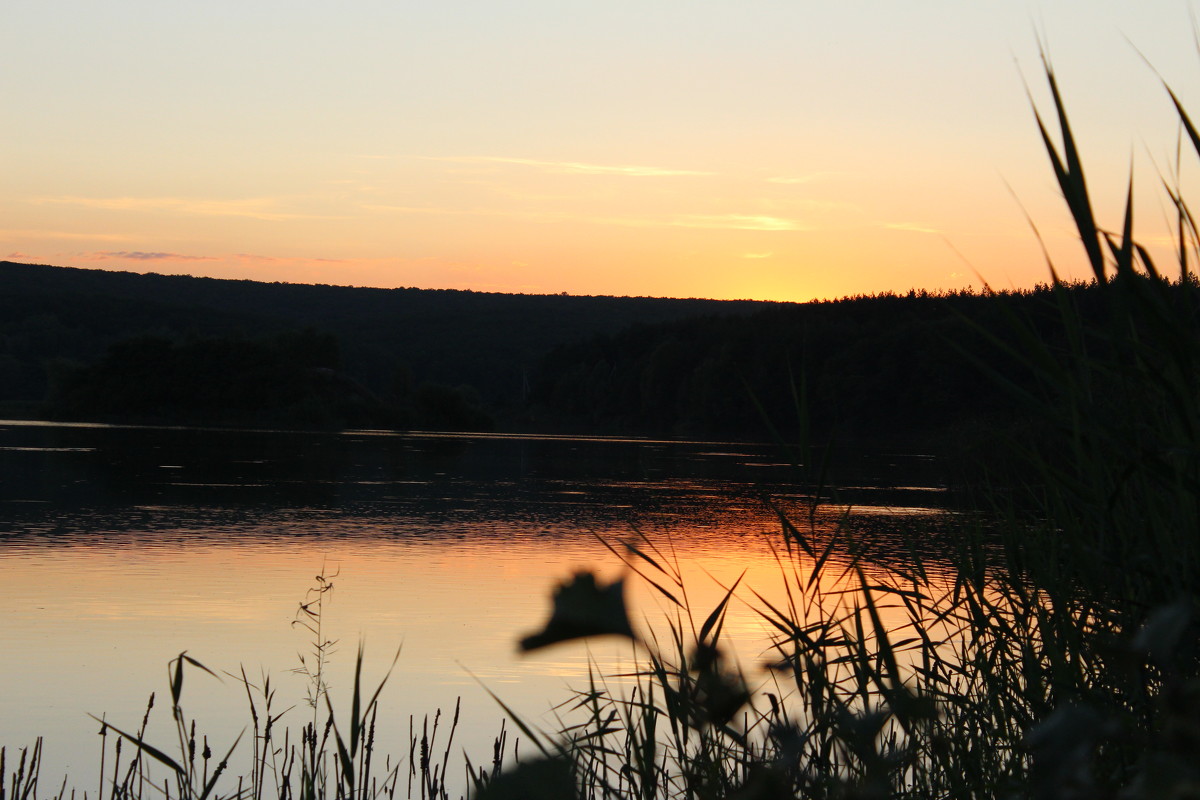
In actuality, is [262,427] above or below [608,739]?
below

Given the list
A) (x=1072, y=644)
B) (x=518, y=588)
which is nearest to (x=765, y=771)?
(x=1072, y=644)

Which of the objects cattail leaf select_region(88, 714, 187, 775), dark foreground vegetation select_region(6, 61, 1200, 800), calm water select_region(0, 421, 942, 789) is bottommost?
calm water select_region(0, 421, 942, 789)

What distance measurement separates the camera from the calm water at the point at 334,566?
20.1 feet

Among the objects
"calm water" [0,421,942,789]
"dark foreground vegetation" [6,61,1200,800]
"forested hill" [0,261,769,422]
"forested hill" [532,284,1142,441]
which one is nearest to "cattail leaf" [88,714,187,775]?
"dark foreground vegetation" [6,61,1200,800]

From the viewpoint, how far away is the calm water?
614cm

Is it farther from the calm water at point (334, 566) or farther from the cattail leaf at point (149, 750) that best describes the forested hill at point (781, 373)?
the cattail leaf at point (149, 750)

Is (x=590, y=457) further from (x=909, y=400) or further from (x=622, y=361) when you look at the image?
(x=622, y=361)

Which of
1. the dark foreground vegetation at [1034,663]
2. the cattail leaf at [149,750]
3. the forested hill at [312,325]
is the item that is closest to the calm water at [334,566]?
the dark foreground vegetation at [1034,663]

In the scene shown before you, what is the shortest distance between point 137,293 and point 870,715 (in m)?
114

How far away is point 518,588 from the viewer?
1011 centimetres

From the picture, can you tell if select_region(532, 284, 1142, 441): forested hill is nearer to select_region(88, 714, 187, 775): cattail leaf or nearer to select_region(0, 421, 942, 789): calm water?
select_region(0, 421, 942, 789): calm water

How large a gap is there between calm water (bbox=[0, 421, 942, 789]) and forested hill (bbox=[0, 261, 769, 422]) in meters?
32.4

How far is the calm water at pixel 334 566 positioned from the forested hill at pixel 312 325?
106 feet

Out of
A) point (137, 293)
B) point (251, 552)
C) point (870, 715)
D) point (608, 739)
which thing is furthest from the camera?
point (137, 293)
